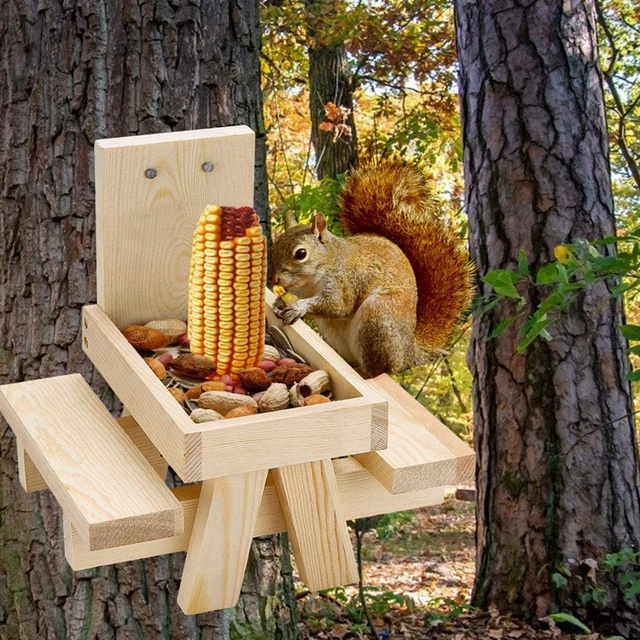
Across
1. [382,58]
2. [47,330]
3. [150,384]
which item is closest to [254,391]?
[150,384]

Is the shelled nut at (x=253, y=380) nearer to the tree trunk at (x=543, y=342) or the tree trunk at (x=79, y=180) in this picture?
the tree trunk at (x=79, y=180)

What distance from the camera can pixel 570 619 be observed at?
10.5ft

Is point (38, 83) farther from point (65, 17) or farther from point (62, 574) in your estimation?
point (62, 574)

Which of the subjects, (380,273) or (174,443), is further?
(380,273)

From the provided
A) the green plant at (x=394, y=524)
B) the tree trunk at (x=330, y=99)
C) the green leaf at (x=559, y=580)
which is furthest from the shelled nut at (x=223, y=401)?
the tree trunk at (x=330, y=99)

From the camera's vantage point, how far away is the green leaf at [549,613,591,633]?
3.18 meters

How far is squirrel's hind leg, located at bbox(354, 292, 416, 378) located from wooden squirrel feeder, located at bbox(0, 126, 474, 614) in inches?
1.9

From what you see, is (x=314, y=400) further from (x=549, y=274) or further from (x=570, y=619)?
(x=570, y=619)

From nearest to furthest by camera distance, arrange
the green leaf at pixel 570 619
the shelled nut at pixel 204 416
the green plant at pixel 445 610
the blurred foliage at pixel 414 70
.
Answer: the shelled nut at pixel 204 416, the green leaf at pixel 570 619, the green plant at pixel 445 610, the blurred foliage at pixel 414 70

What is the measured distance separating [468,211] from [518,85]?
1.52 ft

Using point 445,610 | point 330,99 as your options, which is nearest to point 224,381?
point 445,610

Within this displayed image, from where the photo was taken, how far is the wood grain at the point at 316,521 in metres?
1.36

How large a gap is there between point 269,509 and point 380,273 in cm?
38

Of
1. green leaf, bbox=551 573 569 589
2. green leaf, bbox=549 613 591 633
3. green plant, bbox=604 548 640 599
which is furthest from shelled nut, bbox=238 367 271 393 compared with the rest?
green leaf, bbox=551 573 569 589
